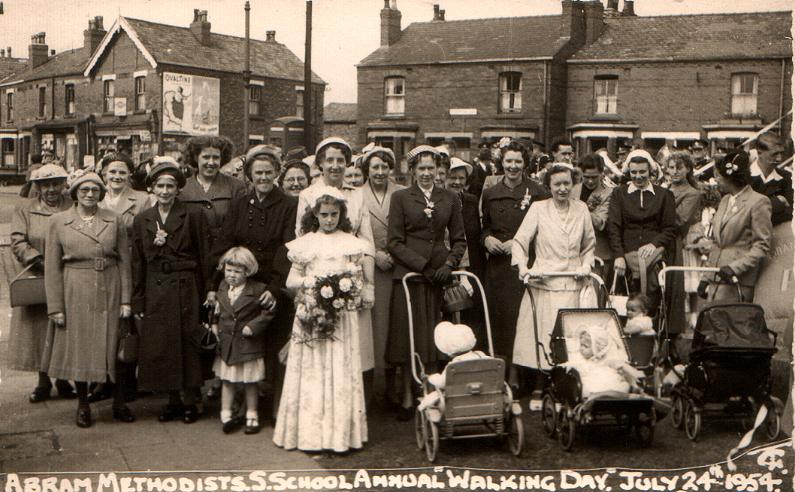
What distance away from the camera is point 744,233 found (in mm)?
5719

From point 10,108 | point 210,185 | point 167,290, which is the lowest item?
point 167,290

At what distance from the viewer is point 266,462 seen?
15.8 feet

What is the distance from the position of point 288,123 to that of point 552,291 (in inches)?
758

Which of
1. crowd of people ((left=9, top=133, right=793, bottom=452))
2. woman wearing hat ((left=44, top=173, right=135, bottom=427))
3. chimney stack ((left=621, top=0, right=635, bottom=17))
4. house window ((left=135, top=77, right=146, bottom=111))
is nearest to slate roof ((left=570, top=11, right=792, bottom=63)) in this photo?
chimney stack ((left=621, top=0, right=635, bottom=17))

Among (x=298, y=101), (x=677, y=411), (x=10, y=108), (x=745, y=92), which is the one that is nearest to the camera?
(x=677, y=411)

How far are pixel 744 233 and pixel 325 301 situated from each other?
2.97 meters

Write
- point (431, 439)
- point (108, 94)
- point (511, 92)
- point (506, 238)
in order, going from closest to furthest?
1. point (431, 439)
2. point (506, 238)
3. point (108, 94)
4. point (511, 92)

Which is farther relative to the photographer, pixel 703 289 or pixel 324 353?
pixel 703 289

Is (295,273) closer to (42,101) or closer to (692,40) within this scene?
(42,101)

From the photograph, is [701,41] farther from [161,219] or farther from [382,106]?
[161,219]

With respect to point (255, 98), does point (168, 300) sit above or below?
below

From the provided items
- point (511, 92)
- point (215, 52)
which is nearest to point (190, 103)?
point (215, 52)

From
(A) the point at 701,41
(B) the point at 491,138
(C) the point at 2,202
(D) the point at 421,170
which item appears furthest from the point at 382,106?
(D) the point at 421,170

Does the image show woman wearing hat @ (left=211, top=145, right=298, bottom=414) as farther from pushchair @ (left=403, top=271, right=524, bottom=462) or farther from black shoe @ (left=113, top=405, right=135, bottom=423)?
pushchair @ (left=403, top=271, right=524, bottom=462)
